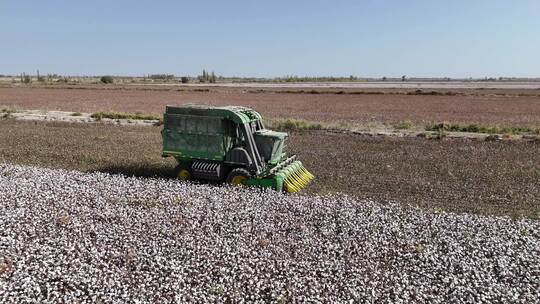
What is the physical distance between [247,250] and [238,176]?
5223 millimetres

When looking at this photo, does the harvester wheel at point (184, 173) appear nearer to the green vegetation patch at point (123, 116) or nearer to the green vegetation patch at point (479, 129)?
the green vegetation patch at point (479, 129)

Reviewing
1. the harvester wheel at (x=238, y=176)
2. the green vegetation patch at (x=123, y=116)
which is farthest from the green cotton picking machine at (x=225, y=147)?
the green vegetation patch at (x=123, y=116)

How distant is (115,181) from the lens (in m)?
14.2

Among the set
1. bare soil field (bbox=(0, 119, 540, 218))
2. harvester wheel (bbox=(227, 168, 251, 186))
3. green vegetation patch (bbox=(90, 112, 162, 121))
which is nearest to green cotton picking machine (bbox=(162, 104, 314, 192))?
harvester wheel (bbox=(227, 168, 251, 186))

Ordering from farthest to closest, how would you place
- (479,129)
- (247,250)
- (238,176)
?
(479,129), (238,176), (247,250)

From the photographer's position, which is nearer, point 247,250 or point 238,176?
point 247,250

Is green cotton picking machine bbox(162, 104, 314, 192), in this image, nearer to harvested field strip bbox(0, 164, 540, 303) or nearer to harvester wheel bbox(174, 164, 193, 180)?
harvester wheel bbox(174, 164, 193, 180)

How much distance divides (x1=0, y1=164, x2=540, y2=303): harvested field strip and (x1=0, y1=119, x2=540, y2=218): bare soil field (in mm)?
Result: 2471

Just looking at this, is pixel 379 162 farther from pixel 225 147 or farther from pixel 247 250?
pixel 247 250

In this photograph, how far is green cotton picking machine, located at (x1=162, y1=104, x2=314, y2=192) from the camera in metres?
14.3

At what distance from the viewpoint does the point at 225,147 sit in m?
14.6

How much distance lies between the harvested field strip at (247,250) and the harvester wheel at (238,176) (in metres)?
1.50

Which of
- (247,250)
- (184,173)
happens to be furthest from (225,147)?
(247,250)

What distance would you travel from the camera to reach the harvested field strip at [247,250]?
791 cm
